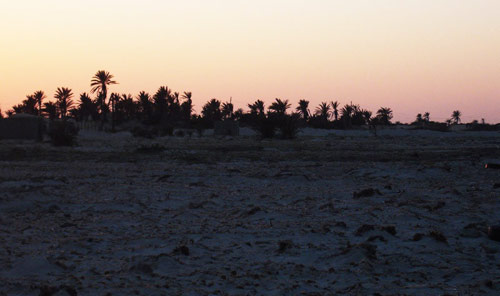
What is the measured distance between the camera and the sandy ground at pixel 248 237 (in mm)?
4168

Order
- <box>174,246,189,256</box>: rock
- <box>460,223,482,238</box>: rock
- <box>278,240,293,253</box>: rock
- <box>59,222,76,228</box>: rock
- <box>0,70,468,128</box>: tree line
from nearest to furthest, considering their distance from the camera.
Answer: <box>174,246,189,256</box>: rock → <box>278,240,293,253</box>: rock → <box>460,223,482,238</box>: rock → <box>59,222,76,228</box>: rock → <box>0,70,468,128</box>: tree line

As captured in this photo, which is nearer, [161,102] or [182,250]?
[182,250]

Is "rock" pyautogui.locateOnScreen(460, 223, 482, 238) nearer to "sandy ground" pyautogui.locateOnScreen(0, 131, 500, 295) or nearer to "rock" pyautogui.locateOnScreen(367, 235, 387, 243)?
"sandy ground" pyautogui.locateOnScreen(0, 131, 500, 295)

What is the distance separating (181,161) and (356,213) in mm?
8997

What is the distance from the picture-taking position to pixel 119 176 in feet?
36.4

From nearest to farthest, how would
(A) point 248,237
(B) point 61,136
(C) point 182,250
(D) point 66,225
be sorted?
(C) point 182,250 → (A) point 248,237 → (D) point 66,225 → (B) point 61,136

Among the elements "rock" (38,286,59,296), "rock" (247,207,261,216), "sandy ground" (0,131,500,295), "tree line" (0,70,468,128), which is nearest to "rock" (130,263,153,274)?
"sandy ground" (0,131,500,295)

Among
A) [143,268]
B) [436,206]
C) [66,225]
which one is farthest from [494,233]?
[66,225]

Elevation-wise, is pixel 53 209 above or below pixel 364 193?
below

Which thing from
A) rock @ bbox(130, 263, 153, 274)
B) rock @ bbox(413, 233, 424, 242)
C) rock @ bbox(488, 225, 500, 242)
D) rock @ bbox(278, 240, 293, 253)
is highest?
rock @ bbox(488, 225, 500, 242)

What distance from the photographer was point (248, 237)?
568 centimetres

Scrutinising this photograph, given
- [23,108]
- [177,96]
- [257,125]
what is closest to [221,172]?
[257,125]

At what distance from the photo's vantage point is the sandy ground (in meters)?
4.17

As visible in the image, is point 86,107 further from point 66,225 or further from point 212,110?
point 66,225
